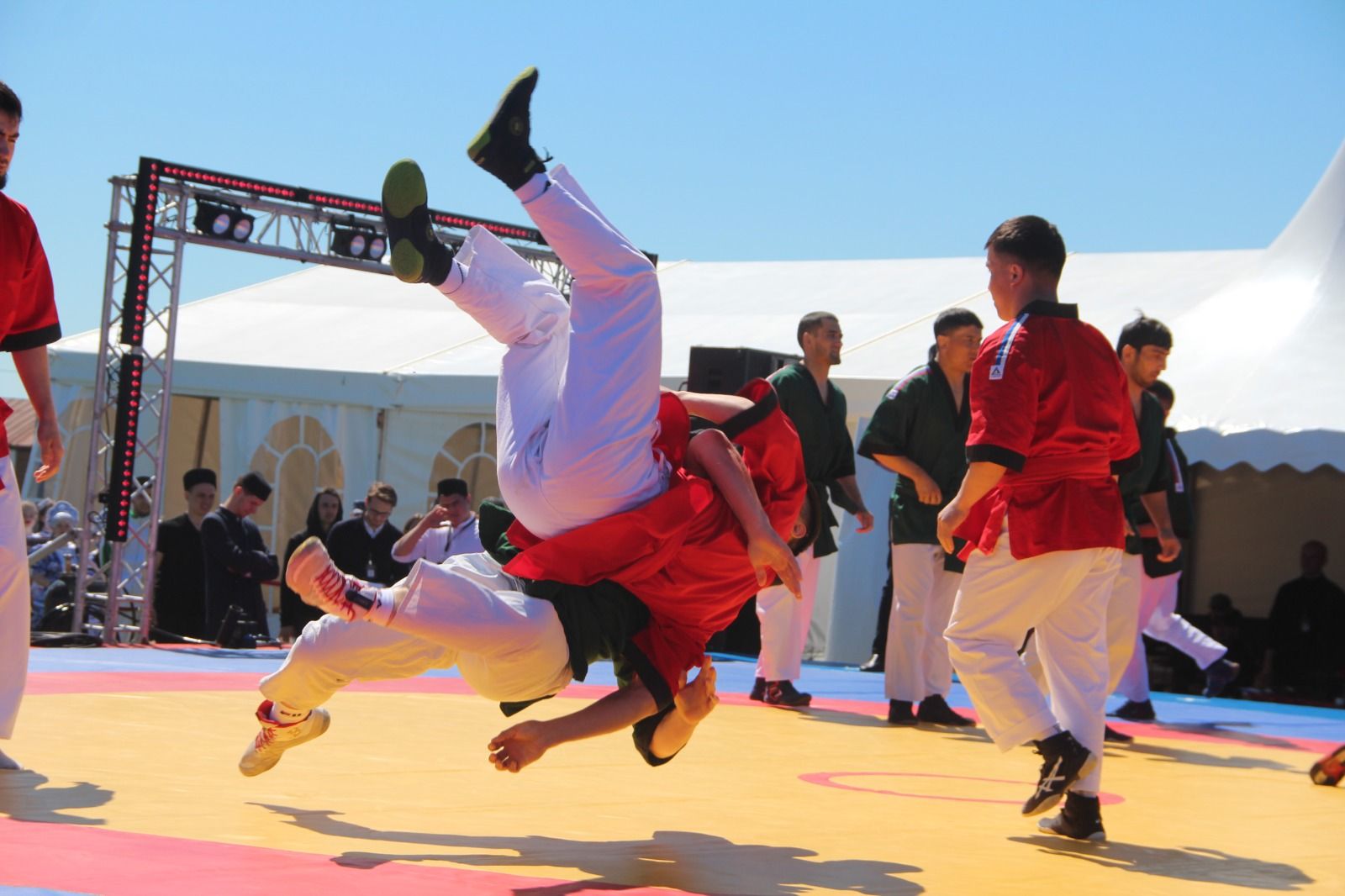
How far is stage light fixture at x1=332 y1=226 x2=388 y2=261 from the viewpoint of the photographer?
39.4ft

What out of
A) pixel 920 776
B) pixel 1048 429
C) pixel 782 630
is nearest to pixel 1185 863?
pixel 1048 429

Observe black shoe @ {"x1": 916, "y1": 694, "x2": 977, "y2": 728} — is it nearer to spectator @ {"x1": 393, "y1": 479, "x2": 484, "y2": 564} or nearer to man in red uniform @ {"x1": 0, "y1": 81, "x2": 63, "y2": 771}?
spectator @ {"x1": 393, "y1": 479, "x2": 484, "y2": 564}

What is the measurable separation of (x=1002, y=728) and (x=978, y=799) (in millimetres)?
611

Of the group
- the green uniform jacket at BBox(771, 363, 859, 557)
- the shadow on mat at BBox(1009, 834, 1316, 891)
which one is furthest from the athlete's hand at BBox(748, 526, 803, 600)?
the green uniform jacket at BBox(771, 363, 859, 557)

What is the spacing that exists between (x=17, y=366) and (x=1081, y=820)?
2.91 m

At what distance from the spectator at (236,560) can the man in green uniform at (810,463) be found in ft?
13.5

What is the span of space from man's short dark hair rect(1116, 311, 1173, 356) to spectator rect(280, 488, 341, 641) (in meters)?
6.41

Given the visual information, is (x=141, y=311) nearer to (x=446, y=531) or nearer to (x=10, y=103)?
(x=446, y=531)

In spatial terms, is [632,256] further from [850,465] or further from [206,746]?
[850,465]

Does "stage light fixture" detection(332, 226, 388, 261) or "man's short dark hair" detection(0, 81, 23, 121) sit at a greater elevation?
"stage light fixture" detection(332, 226, 388, 261)

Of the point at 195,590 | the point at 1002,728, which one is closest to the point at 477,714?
the point at 1002,728

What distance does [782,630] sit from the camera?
691 cm

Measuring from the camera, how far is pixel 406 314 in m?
16.2

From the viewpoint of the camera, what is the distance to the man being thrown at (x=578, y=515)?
3064 millimetres
